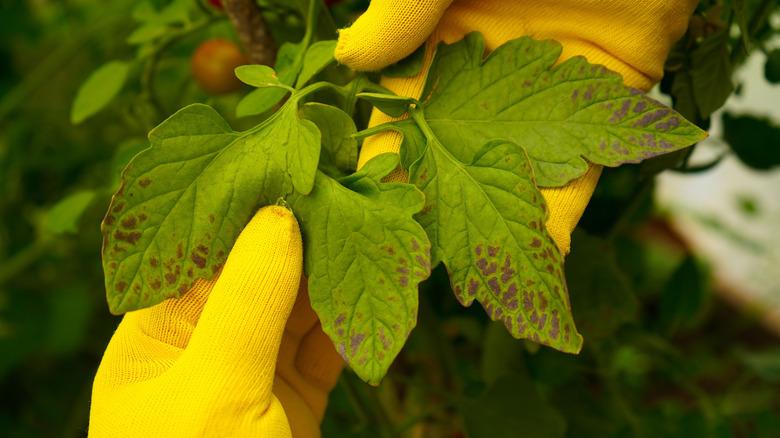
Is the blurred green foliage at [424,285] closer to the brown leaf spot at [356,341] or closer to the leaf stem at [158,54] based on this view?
the leaf stem at [158,54]

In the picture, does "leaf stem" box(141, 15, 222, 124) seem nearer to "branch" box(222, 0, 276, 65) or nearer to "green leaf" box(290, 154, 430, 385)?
"branch" box(222, 0, 276, 65)

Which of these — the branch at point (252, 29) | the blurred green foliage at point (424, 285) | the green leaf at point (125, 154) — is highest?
the branch at point (252, 29)

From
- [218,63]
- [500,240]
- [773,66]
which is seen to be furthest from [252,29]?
[773,66]

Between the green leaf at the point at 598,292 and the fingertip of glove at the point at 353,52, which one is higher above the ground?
the fingertip of glove at the point at 353,52

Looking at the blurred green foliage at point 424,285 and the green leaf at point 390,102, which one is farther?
the blurred green foliage at point 424,285

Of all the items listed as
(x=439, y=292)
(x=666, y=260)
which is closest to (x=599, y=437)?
(x=439, y=292)

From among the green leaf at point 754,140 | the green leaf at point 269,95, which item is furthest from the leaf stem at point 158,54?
the green leaf at point 754,140
